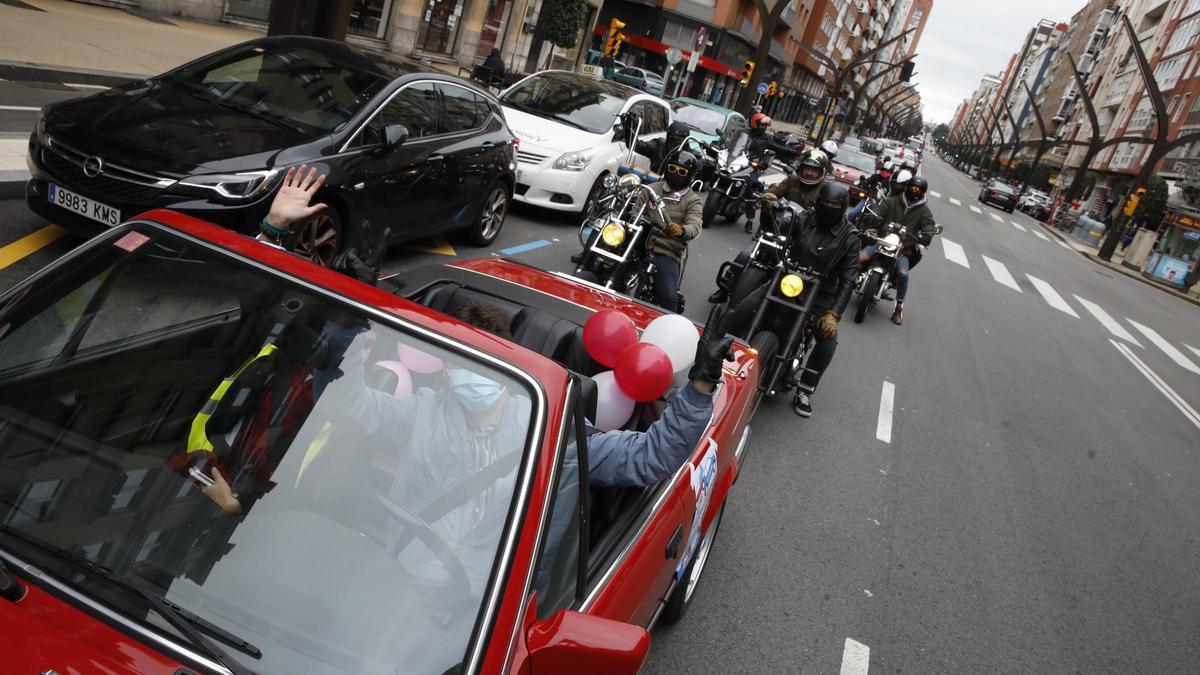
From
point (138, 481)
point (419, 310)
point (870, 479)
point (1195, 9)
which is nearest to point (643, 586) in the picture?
point (419, 310)

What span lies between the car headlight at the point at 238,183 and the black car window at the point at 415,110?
137cm

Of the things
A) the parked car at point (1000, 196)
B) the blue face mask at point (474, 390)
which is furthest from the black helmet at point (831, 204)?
the parked car at point (1000, 196)

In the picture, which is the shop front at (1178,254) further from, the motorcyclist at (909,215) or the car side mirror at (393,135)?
the car side mirror at (393,135)

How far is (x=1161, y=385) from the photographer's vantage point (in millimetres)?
13102

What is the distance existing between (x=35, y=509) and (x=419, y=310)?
3.19ft

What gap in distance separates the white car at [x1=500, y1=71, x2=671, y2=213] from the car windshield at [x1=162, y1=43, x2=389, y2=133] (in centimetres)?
343

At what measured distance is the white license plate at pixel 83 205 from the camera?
5.49 m

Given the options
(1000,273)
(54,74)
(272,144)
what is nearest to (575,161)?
(272,144)

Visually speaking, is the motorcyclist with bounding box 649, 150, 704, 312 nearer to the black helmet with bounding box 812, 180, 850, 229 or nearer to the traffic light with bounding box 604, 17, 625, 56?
the black helmet with bounding box 812, 180, 850, 229

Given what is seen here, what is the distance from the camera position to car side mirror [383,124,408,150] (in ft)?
21.5

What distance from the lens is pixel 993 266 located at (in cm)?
2162

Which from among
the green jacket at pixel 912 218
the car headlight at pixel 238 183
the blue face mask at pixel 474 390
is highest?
the green jacket at pixel 912 218

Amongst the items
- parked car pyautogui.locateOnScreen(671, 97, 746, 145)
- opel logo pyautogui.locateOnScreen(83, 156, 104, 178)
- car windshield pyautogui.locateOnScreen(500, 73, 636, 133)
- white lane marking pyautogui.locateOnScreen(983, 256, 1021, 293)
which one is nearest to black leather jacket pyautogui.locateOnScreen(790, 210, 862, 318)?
opel logo pyautogui.locateOnScreen(83, 156, 104, 178)

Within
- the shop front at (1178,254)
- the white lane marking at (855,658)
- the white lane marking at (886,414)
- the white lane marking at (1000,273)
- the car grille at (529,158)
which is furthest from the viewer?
the shop front at (1178,254)
